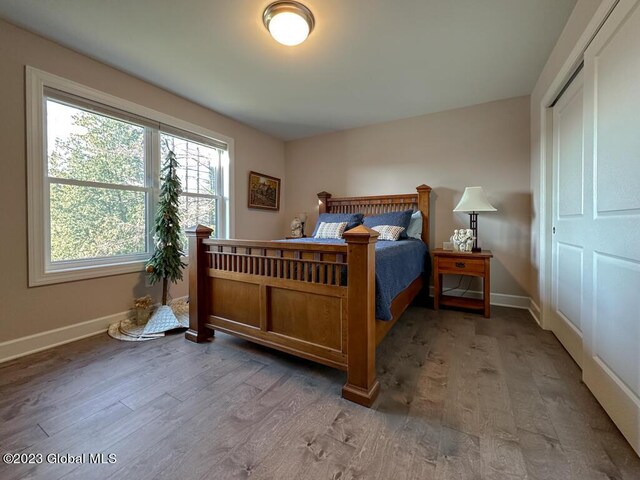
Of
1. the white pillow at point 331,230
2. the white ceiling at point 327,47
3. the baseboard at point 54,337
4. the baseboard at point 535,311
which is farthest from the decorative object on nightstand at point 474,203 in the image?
the baseboard at point 54,337

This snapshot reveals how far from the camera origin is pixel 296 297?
173 centimetres

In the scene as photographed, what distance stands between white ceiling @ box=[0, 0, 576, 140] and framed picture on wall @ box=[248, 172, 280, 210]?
113cm

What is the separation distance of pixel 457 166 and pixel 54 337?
14.6ft

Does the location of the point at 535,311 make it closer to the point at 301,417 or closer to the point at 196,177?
the point at 301,417

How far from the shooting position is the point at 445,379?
1649 millimetres

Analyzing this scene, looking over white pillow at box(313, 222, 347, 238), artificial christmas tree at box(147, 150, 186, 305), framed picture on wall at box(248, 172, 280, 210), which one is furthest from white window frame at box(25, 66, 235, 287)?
white pillow at box(313, 222, 347, 238)

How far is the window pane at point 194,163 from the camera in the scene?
119 inches

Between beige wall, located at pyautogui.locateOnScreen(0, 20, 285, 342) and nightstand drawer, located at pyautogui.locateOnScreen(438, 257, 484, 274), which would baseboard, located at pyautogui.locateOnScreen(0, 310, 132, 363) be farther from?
nightstand drawer, located at pyautogui.locateOnScreen(438, 257, 484, 274)

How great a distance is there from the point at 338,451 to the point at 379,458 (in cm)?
17

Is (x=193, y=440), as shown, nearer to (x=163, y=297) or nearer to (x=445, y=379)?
(x=445, y=379)

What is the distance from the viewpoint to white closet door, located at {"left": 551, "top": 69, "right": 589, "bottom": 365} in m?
1.79

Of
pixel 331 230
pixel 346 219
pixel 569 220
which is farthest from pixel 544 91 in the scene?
pixel 331 230

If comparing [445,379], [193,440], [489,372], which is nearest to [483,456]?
[445,379]

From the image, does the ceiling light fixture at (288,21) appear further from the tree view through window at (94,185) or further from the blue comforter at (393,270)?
the tree view through window at (94,185)
